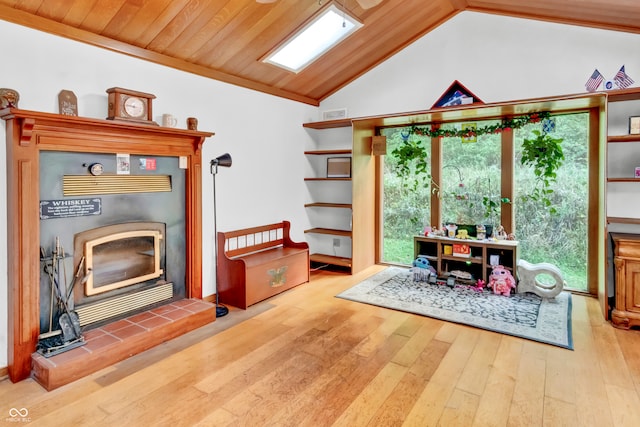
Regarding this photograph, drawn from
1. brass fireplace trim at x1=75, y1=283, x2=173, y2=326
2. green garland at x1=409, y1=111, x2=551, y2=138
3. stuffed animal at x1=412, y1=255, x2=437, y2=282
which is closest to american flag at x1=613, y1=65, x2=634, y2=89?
green garland at x1=409, y1=111, x2=551, y2=138

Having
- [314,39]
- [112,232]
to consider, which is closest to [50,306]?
[112,232]

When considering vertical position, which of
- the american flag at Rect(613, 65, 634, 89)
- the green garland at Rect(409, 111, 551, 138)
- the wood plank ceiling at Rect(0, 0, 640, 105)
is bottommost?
the green garland at Rect(409, 111, 551, 138)

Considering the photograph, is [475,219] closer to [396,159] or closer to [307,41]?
[396,159]

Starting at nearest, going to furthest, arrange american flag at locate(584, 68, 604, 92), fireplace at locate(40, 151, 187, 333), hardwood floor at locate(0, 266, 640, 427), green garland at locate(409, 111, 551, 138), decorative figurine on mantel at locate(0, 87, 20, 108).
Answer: hardwood floor at locate(0, 266, 640, 427), decorative figurine on mantel at locate(0, 87, 20, 108), fireplace at locate(40, 151, 187, 333), american flag at locate(584, 68, 604, 92), green garland at locate(409, 111, 551, 138)

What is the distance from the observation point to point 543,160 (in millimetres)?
4355

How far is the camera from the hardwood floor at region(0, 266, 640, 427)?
207 cm

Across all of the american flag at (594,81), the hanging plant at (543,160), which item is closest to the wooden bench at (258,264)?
the hanging plant at (543,160)

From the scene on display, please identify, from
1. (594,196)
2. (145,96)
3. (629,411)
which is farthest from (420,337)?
(145,96)

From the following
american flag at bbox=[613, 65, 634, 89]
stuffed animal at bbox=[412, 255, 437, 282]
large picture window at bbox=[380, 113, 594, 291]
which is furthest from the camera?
stuffed animal at bbox=[412, 255, 437, 282]

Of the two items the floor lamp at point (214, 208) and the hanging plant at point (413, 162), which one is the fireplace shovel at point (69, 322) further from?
the hanging plant at point (413, 162)

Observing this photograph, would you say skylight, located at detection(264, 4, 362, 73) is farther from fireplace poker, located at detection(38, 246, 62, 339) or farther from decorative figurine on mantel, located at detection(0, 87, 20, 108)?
fireplace poker, located at detection(38, 246, 62, 339)

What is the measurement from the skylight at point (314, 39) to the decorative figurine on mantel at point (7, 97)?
2.26 m

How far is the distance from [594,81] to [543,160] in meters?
1.00

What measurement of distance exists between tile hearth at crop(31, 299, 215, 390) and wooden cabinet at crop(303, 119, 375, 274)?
2271mm
